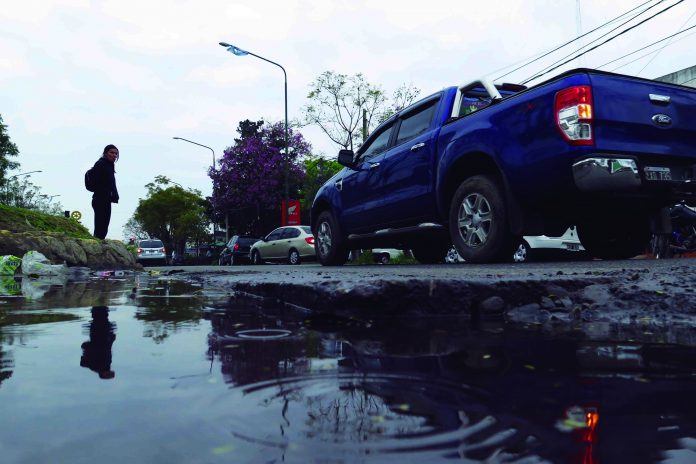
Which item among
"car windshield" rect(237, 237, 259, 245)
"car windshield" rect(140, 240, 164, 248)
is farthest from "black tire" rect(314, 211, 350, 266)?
"car windshield" rect(140, 240, 164, 248)

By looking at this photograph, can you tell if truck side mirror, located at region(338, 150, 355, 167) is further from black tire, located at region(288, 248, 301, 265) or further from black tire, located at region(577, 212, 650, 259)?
black tire, located at region(288, 248, 301, 265)

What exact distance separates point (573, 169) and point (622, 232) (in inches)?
85.7

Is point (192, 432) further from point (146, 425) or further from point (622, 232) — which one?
point (622, 232)

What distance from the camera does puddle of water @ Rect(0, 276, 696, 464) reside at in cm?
100

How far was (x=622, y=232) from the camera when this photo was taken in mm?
6199

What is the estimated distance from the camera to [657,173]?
4.64 metres

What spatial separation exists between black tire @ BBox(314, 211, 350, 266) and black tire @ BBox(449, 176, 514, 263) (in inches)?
103

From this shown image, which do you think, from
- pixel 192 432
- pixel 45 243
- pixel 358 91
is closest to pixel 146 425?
pixel 192 432

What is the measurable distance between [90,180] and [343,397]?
9233 mm

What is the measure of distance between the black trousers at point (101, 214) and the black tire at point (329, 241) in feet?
12.6

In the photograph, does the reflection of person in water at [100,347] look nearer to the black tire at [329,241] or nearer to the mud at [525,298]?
the mud at [525,298]

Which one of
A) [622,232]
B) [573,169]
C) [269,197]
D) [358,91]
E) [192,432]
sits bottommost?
[192,432]

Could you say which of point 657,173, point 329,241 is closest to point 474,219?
point 657,173

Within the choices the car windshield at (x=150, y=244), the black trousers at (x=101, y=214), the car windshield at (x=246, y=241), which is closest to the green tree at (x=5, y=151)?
the car windshield at (x=150, y=244)
